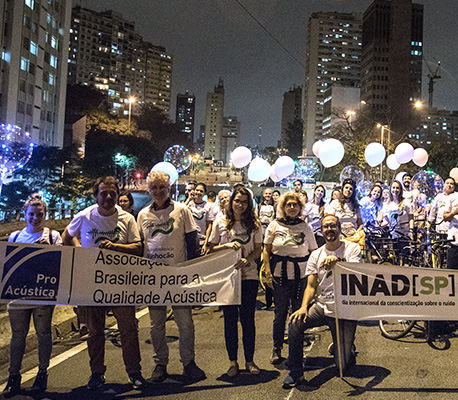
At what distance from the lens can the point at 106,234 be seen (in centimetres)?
487

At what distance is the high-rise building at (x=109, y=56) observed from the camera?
→ 133 metres

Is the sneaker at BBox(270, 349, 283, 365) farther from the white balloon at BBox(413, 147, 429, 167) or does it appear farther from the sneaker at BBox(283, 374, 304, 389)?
the white balloon at BBox(413, 147, 429, 167)

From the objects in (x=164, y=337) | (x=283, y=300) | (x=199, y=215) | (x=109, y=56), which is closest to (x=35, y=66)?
(x=199, y=215)

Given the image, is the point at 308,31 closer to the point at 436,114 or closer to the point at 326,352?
the point at 436,114

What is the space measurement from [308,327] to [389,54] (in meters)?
131

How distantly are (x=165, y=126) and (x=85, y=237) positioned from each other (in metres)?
66.1

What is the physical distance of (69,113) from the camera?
231 ft

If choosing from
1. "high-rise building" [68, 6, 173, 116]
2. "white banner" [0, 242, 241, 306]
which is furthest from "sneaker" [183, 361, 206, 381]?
"high-rise building" [68, 6, 173, 116]

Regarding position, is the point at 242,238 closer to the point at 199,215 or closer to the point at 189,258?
the point at 189,258

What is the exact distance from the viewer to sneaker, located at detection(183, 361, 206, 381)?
4.76 m

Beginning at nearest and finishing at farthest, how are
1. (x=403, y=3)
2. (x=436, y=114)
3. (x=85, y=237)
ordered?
(x=85, y=237)
(x=403, y=3)
(x=436, y=114)

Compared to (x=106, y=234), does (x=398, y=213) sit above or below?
above

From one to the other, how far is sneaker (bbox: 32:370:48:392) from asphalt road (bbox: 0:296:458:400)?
7cm

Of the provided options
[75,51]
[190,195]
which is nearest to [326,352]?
[190,195]
